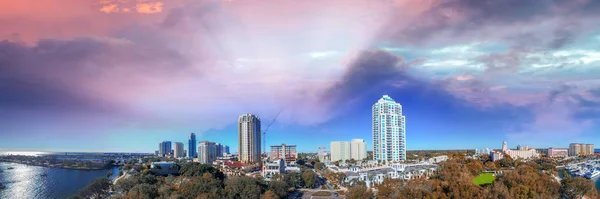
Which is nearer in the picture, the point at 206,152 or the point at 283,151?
the point at 283,151

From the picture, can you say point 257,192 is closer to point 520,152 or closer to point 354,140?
point 354,140

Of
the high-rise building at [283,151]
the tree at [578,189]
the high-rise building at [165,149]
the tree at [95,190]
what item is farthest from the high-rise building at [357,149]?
the high-rise building at [165,149]

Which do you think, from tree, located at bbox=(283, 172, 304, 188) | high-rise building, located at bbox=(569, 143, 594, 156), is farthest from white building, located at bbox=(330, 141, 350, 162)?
high-rise building, located at bbox=(569, 143, 594, 156)

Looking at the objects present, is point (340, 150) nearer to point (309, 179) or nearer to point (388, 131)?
point (388, 131)

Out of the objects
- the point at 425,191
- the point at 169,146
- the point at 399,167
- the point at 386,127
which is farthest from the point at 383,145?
the point at 169,146

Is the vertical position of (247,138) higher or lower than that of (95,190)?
higher

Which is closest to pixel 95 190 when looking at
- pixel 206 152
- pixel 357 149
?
pixel 206 152

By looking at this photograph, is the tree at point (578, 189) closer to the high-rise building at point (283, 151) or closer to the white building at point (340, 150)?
the high-rise building at point (283, 151)
